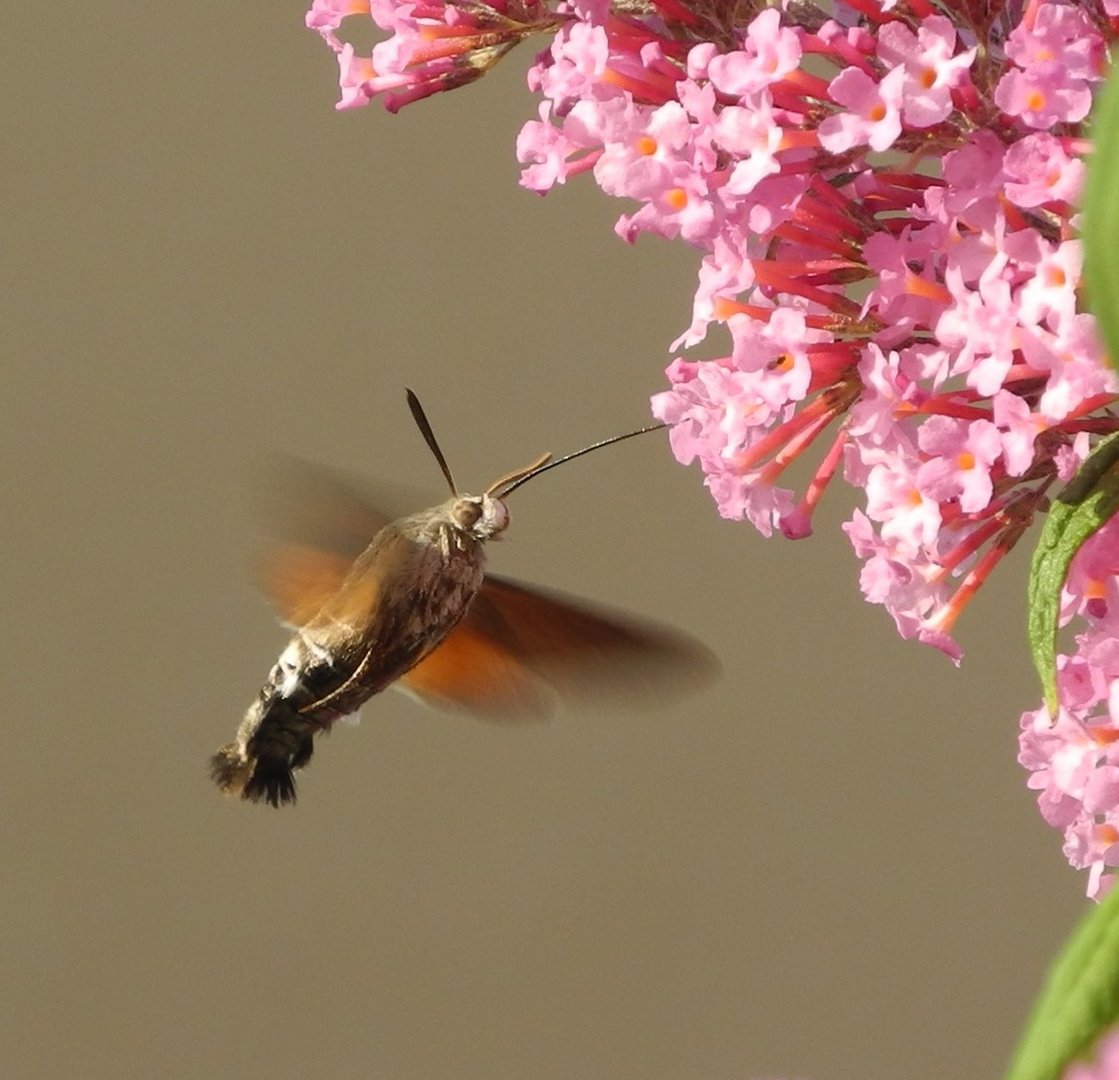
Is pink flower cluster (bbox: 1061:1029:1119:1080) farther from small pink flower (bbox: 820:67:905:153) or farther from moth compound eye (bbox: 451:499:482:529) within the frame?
moth compound eye (bbox: 451:499:482:529)

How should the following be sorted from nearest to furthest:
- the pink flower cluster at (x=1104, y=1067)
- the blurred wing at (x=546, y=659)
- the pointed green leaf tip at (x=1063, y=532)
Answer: the pink flower cluster at (x=1104, y=1067) < the pointed green leaf tip at (x=1063, y=532) < the blurred wing at (x=546, y=659)

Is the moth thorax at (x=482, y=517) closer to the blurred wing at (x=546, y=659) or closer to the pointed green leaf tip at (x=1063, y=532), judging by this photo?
the blurred wing at (x=546, y=659)

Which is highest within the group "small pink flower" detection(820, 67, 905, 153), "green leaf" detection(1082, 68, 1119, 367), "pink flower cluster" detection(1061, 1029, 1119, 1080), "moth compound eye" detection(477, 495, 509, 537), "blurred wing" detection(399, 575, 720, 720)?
"small pink flower" detection(820, 67, 905, 153)

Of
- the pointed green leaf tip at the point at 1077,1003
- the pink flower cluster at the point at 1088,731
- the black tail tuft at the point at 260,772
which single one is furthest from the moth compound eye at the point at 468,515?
the pointed green leaf tip at the point at 1077,1003

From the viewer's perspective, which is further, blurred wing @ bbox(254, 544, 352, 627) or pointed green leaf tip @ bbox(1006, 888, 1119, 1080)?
blurred wing @ bbox(254, 544, 352, 627)

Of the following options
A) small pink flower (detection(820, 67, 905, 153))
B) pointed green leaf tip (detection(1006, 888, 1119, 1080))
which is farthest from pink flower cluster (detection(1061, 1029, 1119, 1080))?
small pink flower (detection(820, 67, 905, 153))

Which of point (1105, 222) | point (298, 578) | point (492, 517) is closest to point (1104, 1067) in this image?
point (1105, 222)

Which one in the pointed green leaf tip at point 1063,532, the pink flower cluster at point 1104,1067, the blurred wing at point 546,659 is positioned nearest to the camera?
the pink flower cluster at point 1104,1067

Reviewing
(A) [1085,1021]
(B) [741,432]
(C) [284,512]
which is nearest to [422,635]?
(C) [284,512]
